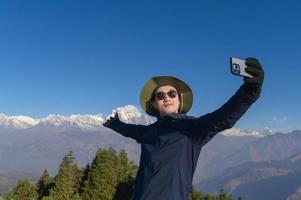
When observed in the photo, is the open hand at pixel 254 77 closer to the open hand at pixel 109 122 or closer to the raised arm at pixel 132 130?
the raised arm at pixel 132 130

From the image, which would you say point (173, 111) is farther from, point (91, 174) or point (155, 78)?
point (91, 174)

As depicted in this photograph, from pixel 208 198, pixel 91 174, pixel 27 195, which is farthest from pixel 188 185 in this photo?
pixel 27 195

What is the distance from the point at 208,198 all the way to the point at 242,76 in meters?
64.5

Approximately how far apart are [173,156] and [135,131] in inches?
53.5

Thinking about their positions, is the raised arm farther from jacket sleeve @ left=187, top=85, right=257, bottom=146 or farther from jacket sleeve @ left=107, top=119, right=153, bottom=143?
jacket sleeve @ left=187, top=85, right=257, bottom=146

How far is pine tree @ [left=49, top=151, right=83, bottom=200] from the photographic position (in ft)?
222

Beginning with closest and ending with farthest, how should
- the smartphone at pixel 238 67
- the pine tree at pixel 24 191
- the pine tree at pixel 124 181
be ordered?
1. the smartphone at pixel 238 67
2. the pine tree at pixel 124 181
3. the pine tree at pixel 24 191

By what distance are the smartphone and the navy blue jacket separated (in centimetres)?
66

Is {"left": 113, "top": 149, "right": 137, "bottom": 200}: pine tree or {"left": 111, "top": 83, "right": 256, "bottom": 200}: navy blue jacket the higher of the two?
{"left": 111, "top": 83, "right": 256, "bottom": 200}: navy blue jacket

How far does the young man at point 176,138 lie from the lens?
3.94 meters

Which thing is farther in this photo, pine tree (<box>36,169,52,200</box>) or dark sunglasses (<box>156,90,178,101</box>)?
pine tree (<box>36,169,52,200</box>)

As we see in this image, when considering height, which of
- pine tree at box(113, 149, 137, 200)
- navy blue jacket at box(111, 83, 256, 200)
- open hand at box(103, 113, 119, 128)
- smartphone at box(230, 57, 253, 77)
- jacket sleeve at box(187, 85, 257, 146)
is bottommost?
pine tree at box(113, 149, 137, 200)

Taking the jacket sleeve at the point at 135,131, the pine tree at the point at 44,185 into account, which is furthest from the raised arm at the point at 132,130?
the pine tree at the point at 44,185

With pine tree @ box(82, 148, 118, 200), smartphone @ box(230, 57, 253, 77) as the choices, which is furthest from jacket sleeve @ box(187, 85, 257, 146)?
pine tree @ box(82, 148, 118, 200)
